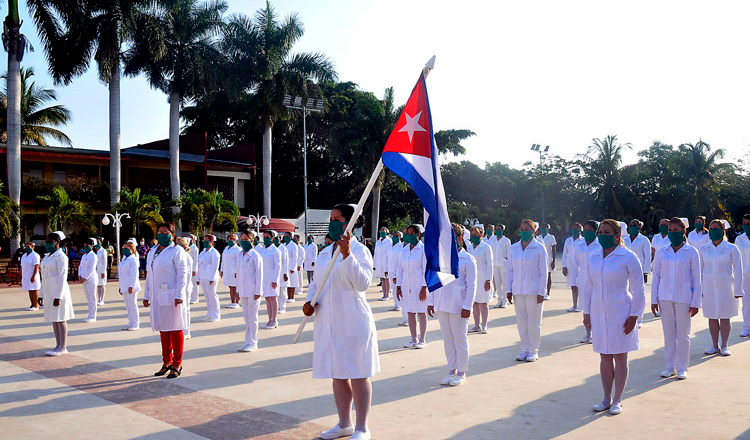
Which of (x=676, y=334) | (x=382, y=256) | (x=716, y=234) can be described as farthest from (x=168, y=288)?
(x=382, y=256)

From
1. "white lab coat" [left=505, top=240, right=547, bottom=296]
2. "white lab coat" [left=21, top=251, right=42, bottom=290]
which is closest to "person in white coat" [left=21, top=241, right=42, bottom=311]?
"white lab coat" [left=21, top=251, right=42, bottom=290]

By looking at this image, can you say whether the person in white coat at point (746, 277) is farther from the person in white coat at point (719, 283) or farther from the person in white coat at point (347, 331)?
the person in white coat at point (347, 331)

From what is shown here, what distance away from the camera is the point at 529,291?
347 inches

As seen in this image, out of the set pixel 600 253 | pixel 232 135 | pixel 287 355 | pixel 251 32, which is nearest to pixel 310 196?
pixel 232 135

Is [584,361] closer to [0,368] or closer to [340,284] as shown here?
[340,284]

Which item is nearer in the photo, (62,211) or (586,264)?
(586,264)

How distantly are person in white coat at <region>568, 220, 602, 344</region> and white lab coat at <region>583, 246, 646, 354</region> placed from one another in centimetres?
27

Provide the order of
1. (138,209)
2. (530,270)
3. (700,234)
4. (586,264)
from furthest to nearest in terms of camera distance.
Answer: (138,209) < (700,234) < (530,270) < (586,264)

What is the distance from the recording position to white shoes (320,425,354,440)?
5.40 meters

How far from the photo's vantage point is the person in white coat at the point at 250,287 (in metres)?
9.89

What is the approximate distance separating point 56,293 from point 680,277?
884cm

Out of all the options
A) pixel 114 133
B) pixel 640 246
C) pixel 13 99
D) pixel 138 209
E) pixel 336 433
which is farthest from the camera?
pixel 114 133

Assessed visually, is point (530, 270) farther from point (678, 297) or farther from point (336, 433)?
point (336, 433)

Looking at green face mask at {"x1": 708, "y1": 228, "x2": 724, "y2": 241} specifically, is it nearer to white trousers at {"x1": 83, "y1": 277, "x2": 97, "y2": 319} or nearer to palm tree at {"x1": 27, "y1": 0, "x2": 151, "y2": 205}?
white trousers at {"x1": 83, "y1": 277, "x2": 97, "y2": 319}
